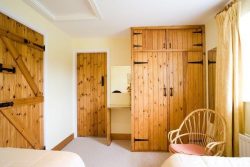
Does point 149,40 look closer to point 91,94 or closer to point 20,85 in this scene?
point 91,94

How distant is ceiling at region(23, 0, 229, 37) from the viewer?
89.6 inches

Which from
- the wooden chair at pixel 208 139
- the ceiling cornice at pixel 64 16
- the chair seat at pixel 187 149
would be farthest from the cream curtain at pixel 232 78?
the ceiling cornice at pixel 64 16

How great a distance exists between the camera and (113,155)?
294 cm

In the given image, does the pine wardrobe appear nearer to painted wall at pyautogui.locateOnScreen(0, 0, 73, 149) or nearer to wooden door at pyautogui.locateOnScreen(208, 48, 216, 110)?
wooden door at pyautogui.locateOnScreen(208, 48, 216, 110)

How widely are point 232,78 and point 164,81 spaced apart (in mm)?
1203

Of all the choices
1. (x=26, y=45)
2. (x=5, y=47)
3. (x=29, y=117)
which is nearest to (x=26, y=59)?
(x=26, y=45)

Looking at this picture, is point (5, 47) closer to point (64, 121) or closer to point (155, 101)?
point (64, 121)

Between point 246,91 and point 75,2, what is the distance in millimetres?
2497

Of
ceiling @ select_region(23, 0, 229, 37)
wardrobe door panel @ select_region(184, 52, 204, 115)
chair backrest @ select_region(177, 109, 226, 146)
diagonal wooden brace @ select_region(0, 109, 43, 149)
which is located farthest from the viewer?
wardrobe door panel @ select_region(184, 52, 204, 115)

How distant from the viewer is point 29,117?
2402 mm

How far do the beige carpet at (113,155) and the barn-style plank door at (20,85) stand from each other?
824 mm

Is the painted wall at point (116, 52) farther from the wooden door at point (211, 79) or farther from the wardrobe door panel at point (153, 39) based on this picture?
the wooden door at point (211, 79)

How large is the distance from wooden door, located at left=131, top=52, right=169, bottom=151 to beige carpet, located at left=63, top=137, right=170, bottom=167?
0.69 ft

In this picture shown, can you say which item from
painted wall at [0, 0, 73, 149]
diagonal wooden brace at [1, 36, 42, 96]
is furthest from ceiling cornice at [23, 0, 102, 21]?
diagonal wooden brace at [1, 36, 42, 96]
